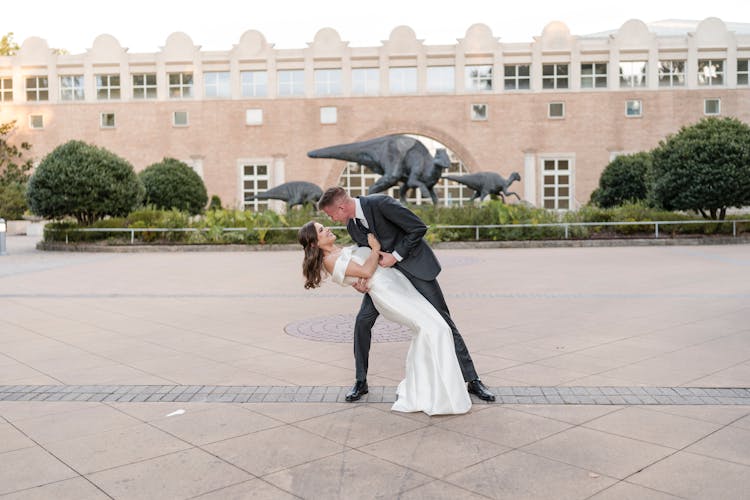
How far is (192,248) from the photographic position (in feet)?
69.1

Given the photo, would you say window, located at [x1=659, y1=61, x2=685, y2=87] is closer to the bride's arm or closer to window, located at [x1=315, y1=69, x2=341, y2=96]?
window, located at [x1=315, y1=69, x2=341, y2=96]

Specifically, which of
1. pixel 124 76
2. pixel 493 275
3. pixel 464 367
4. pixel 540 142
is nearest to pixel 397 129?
pixel 540 142

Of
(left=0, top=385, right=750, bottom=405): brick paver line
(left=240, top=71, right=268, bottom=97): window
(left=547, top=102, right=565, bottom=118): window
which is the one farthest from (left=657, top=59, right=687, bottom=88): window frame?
(left=0, top=385, right=750, bottom=405): brick paver line

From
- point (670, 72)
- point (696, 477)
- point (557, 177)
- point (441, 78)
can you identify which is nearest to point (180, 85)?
point (441, 78)

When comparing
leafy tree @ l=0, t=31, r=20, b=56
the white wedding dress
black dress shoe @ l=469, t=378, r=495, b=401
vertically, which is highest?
leafy tree @ l=0, t=31, r=20, b=56

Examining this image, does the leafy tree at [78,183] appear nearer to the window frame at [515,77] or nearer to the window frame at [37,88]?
the window frame at [37,88]

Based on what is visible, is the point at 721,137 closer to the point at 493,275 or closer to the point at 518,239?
the point at 518,239

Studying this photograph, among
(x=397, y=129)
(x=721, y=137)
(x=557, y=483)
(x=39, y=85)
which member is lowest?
(x=557, y=483)

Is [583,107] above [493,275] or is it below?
above

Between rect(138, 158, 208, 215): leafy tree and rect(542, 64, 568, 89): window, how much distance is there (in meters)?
19.8

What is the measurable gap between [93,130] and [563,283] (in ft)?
118

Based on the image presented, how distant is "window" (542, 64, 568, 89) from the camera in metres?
41.1

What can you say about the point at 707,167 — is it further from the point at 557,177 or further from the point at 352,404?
the point at 557,177

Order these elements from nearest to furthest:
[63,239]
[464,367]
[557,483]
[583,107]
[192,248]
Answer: [557,483] < [464,367] < [192,248] < [63,239] < [583,107]
